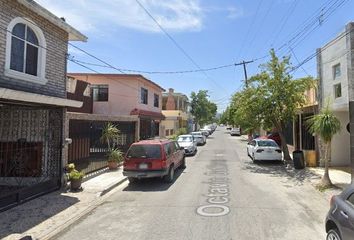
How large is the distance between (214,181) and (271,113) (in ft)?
21.8

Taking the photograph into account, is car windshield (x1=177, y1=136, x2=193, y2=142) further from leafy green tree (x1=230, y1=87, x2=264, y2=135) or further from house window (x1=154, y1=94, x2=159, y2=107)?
leafy green tree (x1=230, y1=87, x2=264, y2=135)

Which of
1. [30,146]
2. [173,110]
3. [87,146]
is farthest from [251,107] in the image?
[173,110]

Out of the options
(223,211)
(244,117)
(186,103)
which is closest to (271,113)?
(244,117)

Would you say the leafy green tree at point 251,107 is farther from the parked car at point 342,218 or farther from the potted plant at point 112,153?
the parked car at point 342,218

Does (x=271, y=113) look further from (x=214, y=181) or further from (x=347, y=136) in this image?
(x=214, y=181)

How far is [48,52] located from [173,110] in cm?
4459

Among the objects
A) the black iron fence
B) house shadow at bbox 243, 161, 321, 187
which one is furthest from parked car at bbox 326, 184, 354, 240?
the black iron fence

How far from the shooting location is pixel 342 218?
5383mm

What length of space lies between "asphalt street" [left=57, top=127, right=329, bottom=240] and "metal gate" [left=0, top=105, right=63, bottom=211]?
273 cm

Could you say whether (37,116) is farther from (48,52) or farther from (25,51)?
(25,51)

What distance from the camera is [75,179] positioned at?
11.8 metres

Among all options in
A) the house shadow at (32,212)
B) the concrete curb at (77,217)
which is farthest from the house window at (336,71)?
the house shadow at (32,212)

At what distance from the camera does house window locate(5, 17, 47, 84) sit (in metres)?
10.0

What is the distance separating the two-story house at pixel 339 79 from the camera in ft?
49.0
